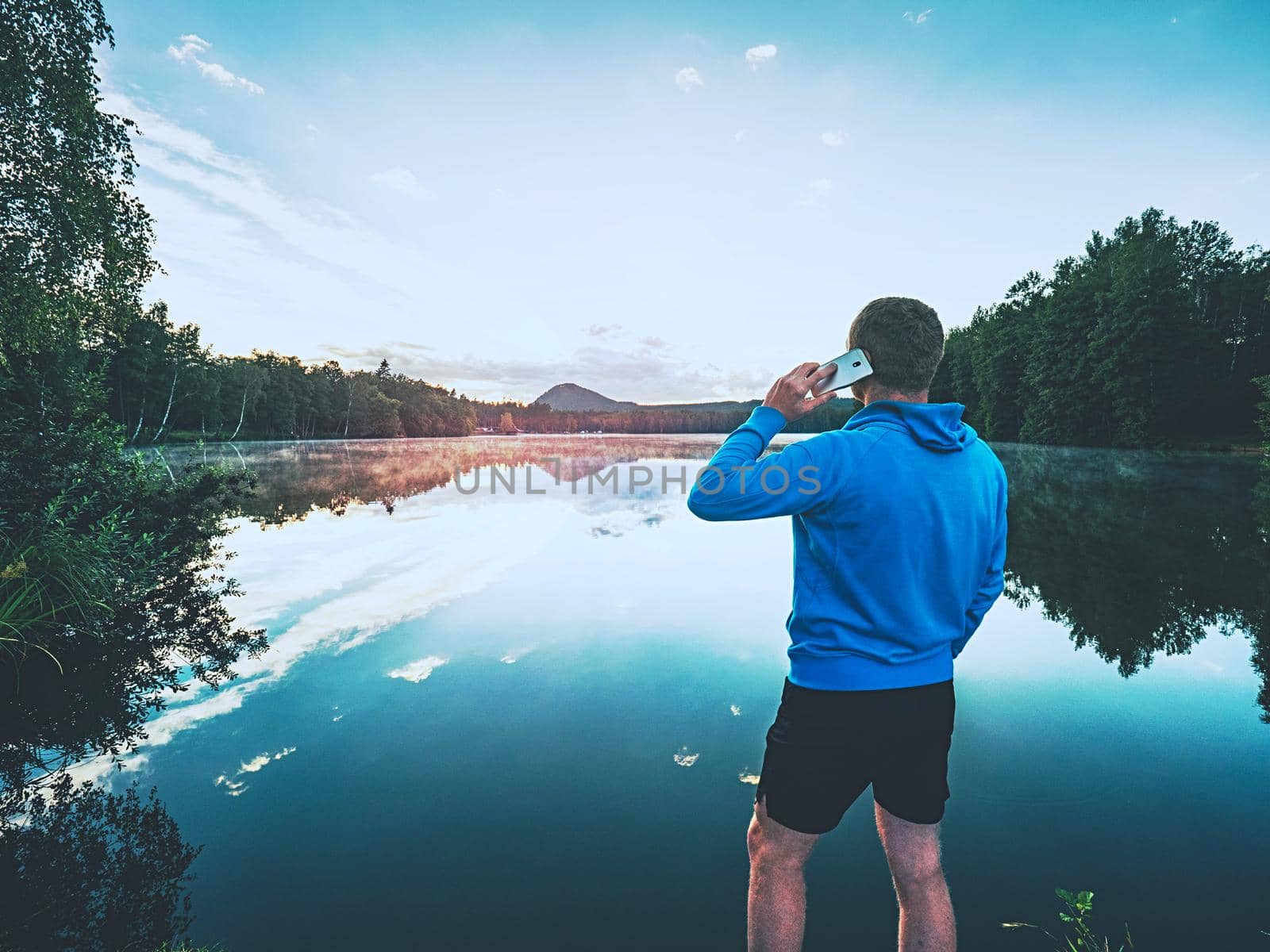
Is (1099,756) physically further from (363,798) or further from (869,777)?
(363,798)

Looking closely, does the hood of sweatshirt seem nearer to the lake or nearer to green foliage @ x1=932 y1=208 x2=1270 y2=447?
the lake

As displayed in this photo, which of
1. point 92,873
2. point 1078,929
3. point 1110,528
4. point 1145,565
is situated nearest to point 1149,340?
point 1110,528

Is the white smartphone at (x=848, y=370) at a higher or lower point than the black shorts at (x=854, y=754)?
higher

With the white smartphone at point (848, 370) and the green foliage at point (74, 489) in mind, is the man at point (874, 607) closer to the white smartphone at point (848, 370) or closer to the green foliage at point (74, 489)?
the white smartphone at point (848, 370)

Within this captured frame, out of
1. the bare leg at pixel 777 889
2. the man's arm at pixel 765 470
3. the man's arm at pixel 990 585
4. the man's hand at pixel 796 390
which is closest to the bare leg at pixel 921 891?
the bare leg at pixel 777 889

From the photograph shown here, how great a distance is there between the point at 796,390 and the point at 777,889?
166 centimetres

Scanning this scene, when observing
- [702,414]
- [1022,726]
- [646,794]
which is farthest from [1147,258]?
[702,414]

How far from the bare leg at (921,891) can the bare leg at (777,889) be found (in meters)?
0.30

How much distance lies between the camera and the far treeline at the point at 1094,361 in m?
36.9

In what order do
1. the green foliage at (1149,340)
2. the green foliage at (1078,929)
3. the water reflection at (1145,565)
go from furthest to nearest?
the green foliage at (1149,340), the water reflection at (1145,565), the green foliage at (1078,929)

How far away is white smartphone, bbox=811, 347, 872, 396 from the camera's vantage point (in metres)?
1.81

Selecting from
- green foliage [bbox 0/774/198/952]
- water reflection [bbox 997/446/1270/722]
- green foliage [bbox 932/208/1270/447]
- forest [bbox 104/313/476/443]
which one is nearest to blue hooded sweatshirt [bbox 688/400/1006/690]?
green foliage [bbox 0/774/198/952]

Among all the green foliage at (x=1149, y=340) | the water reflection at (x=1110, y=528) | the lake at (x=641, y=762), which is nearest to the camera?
Answer: the lake at (x=641, y=762)

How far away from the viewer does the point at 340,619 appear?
6.20m
